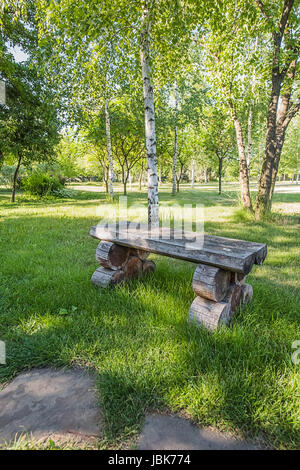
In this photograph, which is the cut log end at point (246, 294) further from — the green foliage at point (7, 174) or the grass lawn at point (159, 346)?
the green foliage at point (7, 174)

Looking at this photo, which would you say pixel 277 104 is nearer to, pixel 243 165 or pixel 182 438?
pixel 243 165

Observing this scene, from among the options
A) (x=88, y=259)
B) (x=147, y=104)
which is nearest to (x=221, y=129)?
(x=147, y=104)

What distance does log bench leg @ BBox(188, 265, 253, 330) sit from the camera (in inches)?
83.1

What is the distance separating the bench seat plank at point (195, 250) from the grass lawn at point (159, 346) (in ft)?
1.87

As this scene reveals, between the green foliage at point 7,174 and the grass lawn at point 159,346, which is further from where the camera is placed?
the green foliage at point 7,174

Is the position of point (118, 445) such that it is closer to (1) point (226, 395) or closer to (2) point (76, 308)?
(1) point (226, 395)

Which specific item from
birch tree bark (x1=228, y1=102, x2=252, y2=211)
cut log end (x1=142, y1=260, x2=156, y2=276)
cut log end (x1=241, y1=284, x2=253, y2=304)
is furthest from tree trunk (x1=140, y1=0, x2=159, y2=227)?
birch tree bark (x1=228, y1=102, x2=252, y2=211)

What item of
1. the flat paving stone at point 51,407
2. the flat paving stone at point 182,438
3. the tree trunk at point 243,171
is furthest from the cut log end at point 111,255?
the tree trunk at point 243,171

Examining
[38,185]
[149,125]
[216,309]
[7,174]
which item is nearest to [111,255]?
[216,309]

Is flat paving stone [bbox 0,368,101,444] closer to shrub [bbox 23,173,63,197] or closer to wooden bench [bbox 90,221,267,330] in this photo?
wooden bench [bbox 90,221,267,330]

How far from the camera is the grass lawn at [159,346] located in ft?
4.94

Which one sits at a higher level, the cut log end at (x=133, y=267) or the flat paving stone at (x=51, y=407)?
the cut log end at (x=133, y=267)

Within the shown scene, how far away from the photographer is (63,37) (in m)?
4.66

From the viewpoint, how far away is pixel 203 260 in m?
2.16
